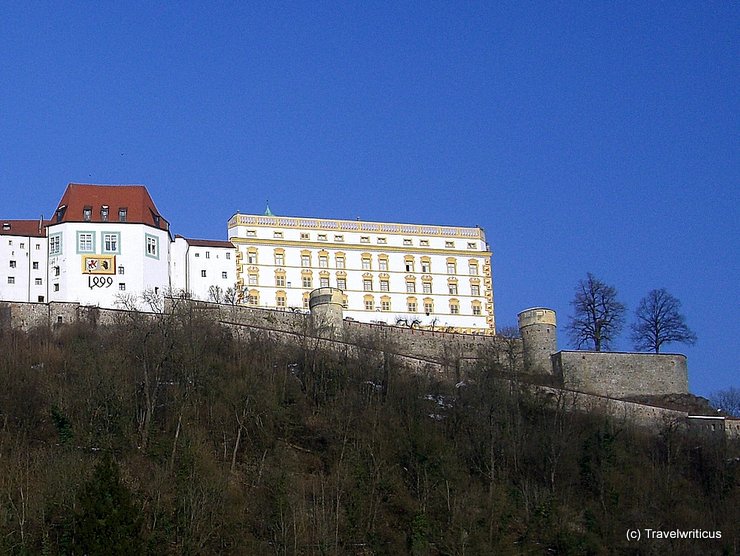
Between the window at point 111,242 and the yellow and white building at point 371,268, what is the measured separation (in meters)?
9.47

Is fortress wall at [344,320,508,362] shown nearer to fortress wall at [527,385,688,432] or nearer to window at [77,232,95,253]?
fortress wall at [527,385,688,432]

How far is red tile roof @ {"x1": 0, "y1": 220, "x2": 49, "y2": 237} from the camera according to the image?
78.6 meters

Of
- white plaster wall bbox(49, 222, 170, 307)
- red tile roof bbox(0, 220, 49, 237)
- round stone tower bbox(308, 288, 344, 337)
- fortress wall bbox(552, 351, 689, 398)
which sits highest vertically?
red tile roof bbox(0, 220, 49, 237)

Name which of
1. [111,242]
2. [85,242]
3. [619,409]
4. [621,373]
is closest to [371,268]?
[111,242]

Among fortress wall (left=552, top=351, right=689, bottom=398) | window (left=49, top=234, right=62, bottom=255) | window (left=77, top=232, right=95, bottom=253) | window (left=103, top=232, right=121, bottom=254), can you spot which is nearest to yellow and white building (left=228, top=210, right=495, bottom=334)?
window (left=103, top=232, right=121, bottom=254)

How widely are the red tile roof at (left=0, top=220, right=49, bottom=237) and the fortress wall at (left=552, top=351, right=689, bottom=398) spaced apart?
30334mm

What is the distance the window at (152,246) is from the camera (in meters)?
78.6

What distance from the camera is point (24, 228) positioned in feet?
263

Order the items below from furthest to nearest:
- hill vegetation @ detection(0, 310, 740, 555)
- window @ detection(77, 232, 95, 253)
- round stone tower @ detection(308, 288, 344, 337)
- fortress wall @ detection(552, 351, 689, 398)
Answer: window @ detection(77, 232, 95, 253)
round stone tower @ detection(308, 288, 344, 337)
fortress wall @ detection(552, 351, 689, 398)
hill vegetation @ detection(0, 310, 740, 555)

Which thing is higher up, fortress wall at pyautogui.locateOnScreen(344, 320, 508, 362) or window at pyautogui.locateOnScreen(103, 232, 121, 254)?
window at pyautogui.locateOnScreen(103, 232, 121, 254)

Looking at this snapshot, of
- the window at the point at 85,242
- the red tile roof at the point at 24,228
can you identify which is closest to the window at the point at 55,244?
the red tile roof at the point at 24,228

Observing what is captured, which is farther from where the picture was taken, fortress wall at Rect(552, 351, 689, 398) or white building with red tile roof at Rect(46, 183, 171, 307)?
white building with red tile roof at Rect(46, 183, 171, 307)

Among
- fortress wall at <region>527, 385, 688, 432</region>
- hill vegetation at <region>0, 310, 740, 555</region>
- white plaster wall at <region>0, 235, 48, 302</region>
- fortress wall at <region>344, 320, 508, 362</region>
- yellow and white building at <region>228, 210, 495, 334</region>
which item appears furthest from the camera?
yellow and white building at <region>228, 210, 495, 334</region>

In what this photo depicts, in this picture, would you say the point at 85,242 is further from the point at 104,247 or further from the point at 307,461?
the point at 307,461
